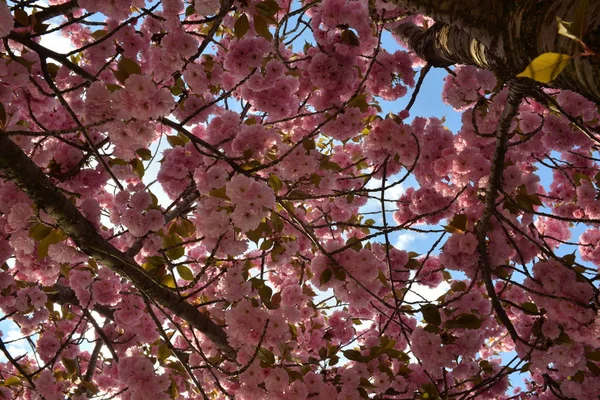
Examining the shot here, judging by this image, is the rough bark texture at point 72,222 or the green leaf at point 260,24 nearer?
the rough bark texture at point 72,222

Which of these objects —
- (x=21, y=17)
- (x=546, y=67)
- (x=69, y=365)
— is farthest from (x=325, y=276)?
(x=69, y=365)

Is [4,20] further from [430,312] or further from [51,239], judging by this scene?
[430,312]

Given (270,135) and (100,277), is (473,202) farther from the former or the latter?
(100,277)

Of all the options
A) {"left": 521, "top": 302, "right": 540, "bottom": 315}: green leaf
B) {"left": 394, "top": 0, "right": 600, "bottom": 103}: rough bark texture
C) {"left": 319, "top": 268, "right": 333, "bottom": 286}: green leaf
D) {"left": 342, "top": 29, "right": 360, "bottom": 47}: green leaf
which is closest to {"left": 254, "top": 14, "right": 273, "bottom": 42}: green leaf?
{"left": 342, "top": 29, "right": 360, "bottom": 47}: green leaf

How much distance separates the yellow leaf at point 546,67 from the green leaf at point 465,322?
1770 millimetres

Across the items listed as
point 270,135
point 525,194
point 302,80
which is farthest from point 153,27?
point 525,194

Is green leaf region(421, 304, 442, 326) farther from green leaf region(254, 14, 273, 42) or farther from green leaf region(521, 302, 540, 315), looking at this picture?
green leaf region(254, 14, 273, 42)

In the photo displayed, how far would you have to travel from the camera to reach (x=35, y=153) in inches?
97.6

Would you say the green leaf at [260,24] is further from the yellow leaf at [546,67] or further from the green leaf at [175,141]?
the yellow leaf at [546,67]

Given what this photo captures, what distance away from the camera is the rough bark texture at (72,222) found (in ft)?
6.22

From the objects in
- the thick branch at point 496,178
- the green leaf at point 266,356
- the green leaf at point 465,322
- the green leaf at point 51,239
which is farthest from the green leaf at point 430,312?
the green leaf at point 51,239

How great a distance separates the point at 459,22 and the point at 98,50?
93.7 inches

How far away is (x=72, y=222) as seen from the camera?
2135mm

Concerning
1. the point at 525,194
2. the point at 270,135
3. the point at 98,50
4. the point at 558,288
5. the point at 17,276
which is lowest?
the point at 558,288
